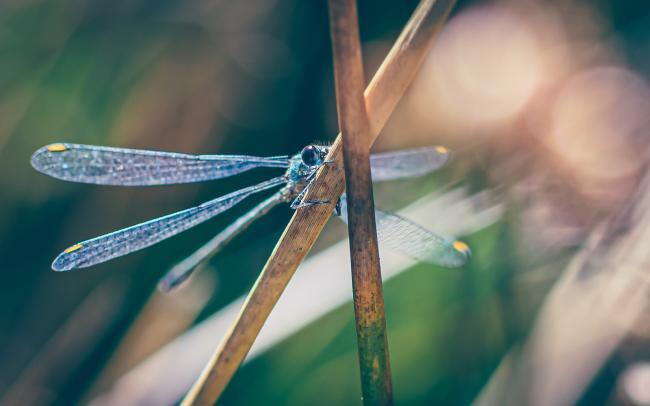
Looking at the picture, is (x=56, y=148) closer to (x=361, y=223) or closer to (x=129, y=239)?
(x=129, y=239)

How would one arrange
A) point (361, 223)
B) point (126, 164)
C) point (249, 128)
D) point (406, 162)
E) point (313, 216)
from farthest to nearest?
point (249, 128) < point (406, 162) < point (126, 164) < point (313, 216) < point (361, 223)

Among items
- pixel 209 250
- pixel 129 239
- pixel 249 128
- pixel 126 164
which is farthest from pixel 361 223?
pixel 249 128

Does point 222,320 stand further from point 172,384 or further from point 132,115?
point 132,115

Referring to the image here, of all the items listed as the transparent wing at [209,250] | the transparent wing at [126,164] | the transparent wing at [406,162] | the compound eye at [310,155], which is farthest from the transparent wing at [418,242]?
the transparent wing at [209,250]

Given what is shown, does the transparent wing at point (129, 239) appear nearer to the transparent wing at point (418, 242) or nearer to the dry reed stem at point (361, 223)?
the transparent wing at point (418, 242)

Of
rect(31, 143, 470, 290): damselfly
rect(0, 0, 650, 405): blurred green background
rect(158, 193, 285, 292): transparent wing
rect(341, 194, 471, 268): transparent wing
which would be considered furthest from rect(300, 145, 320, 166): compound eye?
rect(0, 0, 650, 405): blurred green background
